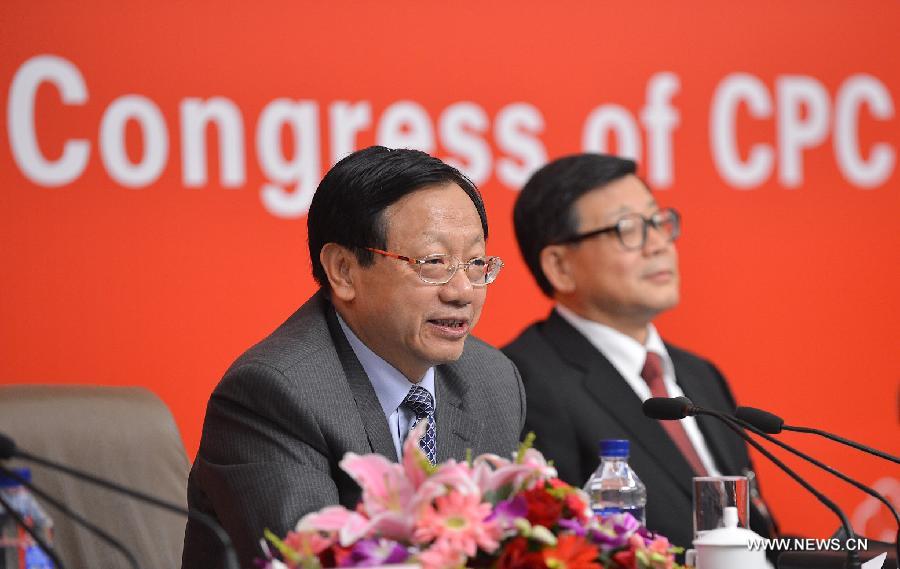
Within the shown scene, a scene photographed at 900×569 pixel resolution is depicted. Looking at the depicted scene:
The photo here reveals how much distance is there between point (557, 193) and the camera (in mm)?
3332

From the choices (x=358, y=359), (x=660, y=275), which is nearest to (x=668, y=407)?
(x=358, y=359)

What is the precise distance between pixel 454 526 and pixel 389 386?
967 millimetres

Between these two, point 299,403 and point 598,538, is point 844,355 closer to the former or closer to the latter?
point 299,403

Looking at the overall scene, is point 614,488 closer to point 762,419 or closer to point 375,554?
point 762,419

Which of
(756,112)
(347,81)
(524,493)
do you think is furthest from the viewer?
(756,112)

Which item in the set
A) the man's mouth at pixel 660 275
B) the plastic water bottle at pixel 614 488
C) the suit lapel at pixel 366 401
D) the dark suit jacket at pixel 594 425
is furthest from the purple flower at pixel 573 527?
the man's mouth at pixel 660 275

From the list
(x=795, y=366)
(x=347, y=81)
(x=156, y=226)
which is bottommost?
(x=795, y=366)

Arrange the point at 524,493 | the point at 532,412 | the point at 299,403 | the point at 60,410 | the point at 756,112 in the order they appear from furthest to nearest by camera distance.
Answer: the point at 756,112 → the point at 532,412 → the point at 60,410 → the point at 299,403 → the point at 524,493

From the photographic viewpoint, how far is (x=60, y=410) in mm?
2375

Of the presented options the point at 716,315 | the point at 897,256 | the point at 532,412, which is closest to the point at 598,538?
the point at 532,412

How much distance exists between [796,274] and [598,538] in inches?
103

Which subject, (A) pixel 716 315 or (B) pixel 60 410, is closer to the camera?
(B) pixel 60 410

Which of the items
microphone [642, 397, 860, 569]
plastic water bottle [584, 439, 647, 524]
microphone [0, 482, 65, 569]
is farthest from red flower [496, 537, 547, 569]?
plastic water bottle [584, 439, 647, 524]

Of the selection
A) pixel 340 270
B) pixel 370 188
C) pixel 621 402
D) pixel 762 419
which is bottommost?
pixel 621 402
